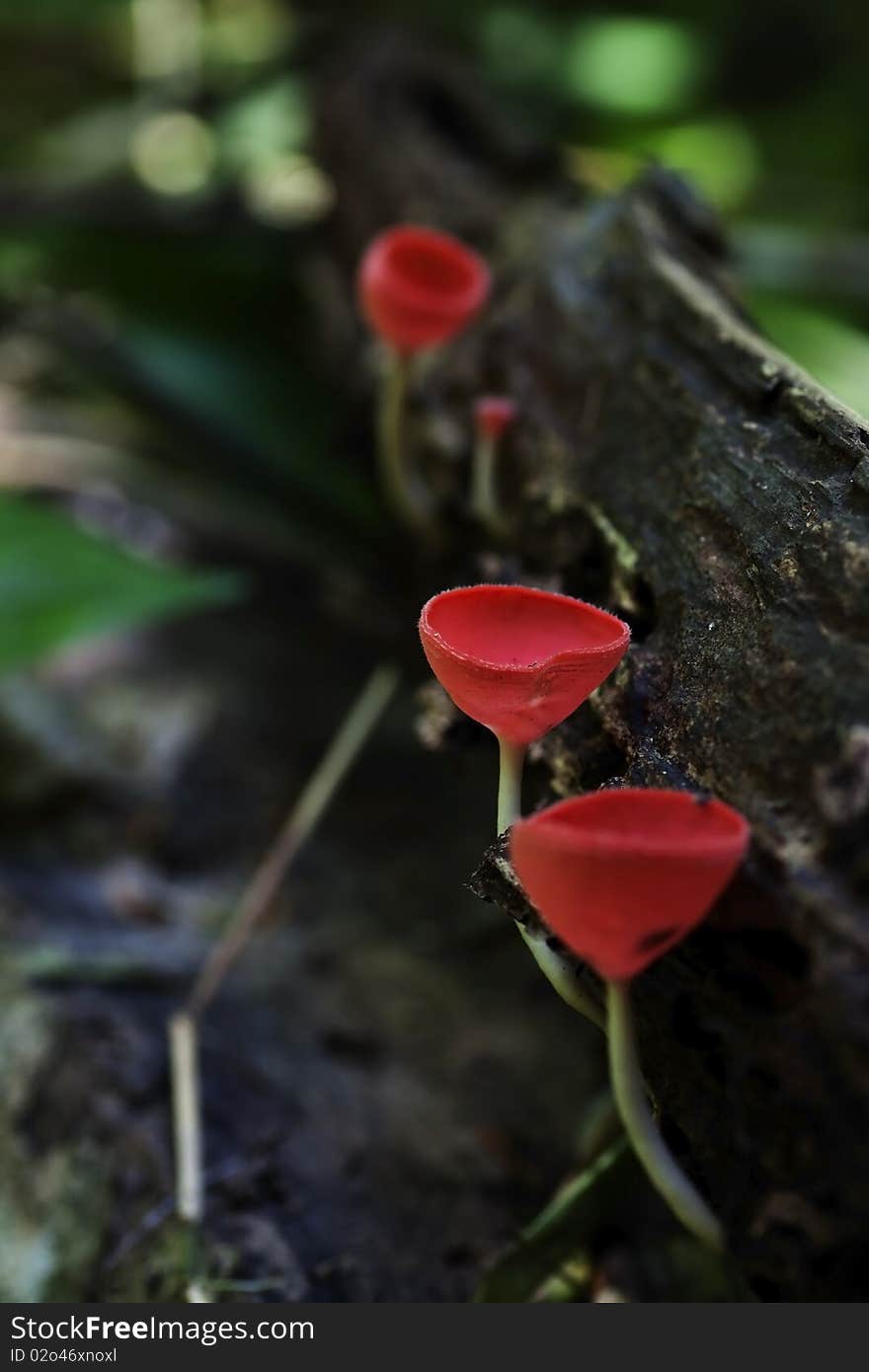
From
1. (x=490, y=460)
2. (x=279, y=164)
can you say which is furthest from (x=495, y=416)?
(x=279, y=164)

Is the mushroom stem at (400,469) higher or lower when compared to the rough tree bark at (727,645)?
lower

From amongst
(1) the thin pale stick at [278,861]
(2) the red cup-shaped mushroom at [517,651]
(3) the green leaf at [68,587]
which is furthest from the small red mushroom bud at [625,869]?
(3) the green leaf at [68,587]

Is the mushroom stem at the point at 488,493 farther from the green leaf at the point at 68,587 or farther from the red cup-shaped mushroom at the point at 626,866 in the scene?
the red cup-shaped mushroom at the point at 626,866

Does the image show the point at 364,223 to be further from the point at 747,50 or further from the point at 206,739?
the point at 747,50

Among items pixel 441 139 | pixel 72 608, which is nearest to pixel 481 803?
pixel 72 608

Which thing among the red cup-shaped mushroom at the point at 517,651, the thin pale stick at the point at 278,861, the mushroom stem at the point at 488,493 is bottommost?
the thin pale stick at the point at 278,861

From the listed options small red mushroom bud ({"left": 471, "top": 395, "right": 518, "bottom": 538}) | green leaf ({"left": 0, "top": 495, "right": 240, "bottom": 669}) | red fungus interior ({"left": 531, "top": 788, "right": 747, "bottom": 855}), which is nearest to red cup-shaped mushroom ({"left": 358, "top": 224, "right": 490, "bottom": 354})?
small red mushroom bud ({"left": 471, "top": 395, "right": 518, "bottom": 538})

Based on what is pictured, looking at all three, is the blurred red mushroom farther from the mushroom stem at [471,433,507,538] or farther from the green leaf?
the green leaf
